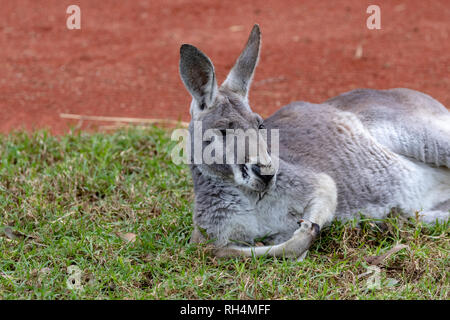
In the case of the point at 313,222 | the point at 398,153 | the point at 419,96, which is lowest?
the point at 313,222

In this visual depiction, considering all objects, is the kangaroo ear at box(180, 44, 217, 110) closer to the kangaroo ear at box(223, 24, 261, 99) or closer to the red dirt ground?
the kangaroo ear at box(223, 24, 261, 99)

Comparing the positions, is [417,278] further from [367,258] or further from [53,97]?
[53,97]

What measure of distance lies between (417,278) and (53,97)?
4408 millimetres

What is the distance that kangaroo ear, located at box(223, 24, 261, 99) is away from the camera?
11.8 ft

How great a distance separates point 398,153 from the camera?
4.09 meters

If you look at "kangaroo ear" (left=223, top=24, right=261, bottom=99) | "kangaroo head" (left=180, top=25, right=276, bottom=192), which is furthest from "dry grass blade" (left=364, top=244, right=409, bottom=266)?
"kangaroo ear" (left=223, top=24, right=261, bottom=99)

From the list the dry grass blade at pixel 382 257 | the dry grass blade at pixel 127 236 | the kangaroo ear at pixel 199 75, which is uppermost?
the kangaroo ear at pixel 199 75

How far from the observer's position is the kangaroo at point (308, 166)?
3.42 meters

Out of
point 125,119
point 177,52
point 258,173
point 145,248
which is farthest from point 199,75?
point 177,52

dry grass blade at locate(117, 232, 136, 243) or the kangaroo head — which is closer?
the kangaroo head

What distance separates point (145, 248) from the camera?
146 inches

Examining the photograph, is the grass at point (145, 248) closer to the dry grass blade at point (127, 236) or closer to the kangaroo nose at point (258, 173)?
the dry grass blade at point (127, 236)

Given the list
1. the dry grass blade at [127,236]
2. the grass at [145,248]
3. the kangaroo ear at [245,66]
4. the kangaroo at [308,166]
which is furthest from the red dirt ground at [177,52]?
the kangaroo ear at [245,66]

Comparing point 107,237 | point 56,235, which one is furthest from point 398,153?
point 56,235
